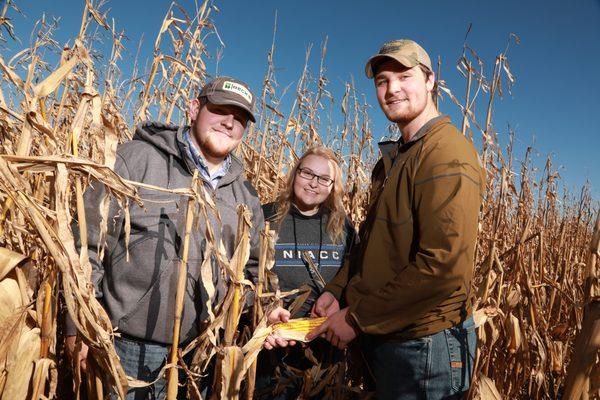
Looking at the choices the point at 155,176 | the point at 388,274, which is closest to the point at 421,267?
the point at 388,274

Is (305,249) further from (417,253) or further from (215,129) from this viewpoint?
(417,253)

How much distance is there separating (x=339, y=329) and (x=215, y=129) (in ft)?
3.58

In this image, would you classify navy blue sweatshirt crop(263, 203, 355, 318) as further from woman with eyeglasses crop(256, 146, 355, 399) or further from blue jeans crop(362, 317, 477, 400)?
blue jeans crop(362, 317, 477, 400)

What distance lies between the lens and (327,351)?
234cm

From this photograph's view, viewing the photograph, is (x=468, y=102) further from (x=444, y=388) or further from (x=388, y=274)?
(x=444, y=388)

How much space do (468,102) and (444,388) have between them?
4.06 ft

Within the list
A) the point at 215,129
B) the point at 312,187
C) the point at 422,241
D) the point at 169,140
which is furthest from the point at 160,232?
the point at 422,241

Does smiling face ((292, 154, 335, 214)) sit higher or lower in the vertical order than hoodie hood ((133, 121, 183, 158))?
lower

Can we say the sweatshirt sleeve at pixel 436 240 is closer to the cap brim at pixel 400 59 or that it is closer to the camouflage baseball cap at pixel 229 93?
the cap brim at pixel 400 59

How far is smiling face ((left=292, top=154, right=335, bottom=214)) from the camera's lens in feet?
8.39

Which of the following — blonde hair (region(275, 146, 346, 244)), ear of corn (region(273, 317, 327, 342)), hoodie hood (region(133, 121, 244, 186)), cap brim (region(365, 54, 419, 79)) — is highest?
cap brim (region(365, 54, 419, 79))

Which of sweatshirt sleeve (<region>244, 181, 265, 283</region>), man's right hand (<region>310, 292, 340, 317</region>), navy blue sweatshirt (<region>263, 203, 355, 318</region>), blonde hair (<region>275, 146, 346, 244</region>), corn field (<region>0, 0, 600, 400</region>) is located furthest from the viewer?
blonde hair (<region>275, 146, 346, 244</region>)

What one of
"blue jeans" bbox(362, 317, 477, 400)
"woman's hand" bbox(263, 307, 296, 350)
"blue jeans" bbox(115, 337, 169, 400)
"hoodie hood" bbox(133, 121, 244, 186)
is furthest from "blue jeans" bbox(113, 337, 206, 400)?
"blue jeans" bbox(362, 317, 477, 400)

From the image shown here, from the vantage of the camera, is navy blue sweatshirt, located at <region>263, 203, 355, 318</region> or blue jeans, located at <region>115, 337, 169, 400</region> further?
navy blue sweatshirt, located at <region>263, 203, 355, 318</region>
